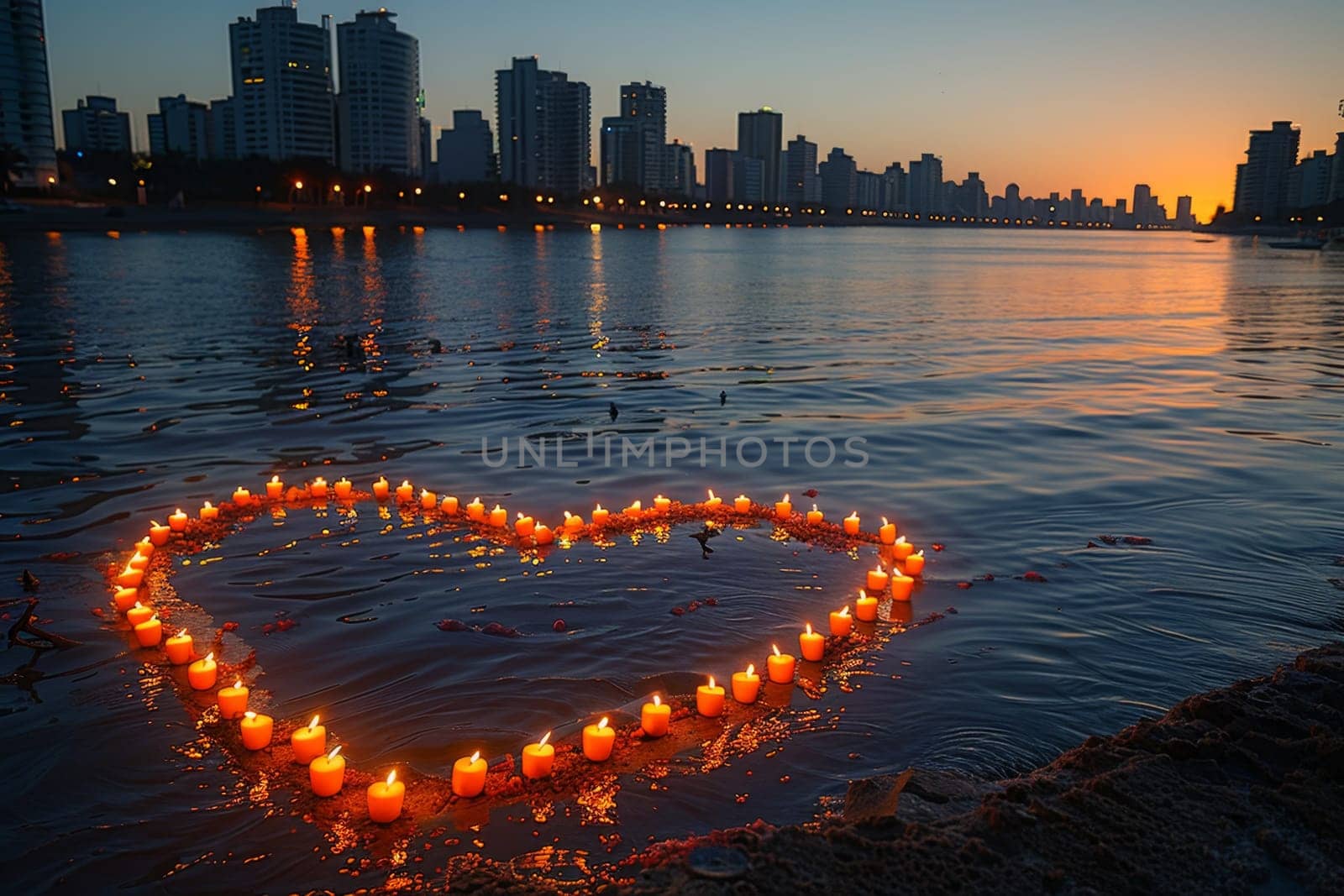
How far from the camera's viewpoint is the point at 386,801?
520cm

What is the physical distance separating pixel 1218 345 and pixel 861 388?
52.0 feet

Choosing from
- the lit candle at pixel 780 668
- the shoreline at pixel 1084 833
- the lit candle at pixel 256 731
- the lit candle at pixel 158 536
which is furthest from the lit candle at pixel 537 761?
the lit candle at pixel 158 536

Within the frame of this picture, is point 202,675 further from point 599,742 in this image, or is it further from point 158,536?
point 158,536

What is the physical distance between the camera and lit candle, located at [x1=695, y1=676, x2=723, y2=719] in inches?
255

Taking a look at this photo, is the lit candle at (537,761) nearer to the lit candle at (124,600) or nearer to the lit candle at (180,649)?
the lit candle at (180,649)

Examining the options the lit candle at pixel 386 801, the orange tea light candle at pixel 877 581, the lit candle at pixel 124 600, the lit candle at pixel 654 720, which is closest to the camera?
the lit candle at pixel 386 801

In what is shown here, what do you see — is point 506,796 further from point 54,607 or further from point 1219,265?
point 1219,265

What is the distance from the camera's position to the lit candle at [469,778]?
545 cm

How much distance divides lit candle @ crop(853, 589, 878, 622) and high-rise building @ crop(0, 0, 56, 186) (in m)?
169

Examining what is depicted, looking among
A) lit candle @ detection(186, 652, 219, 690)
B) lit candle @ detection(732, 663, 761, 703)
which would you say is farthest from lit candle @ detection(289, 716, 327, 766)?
lit candle @ detection(732, 663, 761, 703)

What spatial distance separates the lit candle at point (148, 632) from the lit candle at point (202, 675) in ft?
3.00

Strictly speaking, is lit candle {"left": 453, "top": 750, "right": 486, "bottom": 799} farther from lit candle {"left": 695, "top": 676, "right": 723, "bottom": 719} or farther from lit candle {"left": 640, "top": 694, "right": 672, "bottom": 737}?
lit candle {"left": 695, "top": 676, "right": 723, "bottom": 719}

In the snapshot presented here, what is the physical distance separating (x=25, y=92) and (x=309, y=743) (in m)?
182

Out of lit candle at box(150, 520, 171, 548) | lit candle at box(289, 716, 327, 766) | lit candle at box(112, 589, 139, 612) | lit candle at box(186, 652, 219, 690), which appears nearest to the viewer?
lit candle at box(289, 716, 327, 766)
